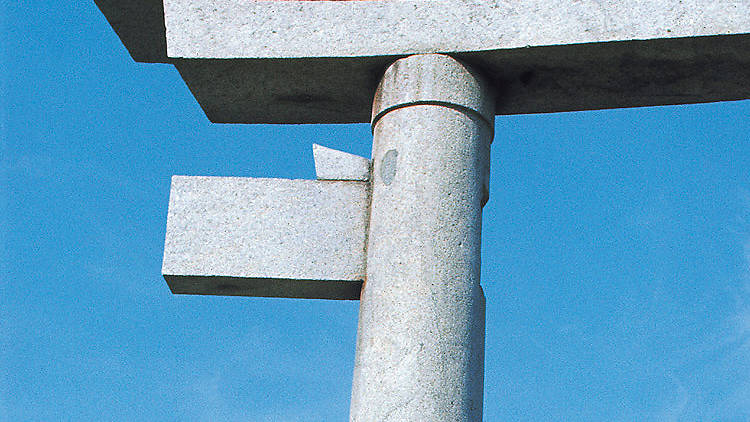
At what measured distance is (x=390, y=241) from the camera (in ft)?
22.2

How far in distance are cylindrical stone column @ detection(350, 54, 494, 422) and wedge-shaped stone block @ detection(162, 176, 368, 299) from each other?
0.23 meters

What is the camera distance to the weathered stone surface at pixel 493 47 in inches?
272

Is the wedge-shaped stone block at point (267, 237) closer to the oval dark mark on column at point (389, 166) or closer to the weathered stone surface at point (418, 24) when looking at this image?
the oval dark mark on column at point (389, 166)

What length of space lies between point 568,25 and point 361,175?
170 centimetres

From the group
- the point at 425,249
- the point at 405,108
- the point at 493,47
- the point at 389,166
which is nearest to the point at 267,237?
the point at 389,166

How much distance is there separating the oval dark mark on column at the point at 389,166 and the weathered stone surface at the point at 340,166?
29cm

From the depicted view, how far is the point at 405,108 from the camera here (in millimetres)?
7094

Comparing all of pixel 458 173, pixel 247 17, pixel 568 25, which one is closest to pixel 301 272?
pixel 458 173

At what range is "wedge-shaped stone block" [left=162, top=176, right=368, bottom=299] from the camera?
23.2ft

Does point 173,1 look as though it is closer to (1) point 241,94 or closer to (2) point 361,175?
(1) point 241,94

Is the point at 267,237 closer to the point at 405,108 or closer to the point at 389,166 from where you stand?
the point at 389,166

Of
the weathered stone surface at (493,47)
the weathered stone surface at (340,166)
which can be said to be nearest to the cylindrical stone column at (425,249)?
the weathered stone surface at (340,166)

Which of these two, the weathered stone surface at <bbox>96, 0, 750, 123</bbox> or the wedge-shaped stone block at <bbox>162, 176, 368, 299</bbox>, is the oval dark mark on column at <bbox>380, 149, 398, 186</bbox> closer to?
the wedge-shaped stone block at <bbox>162, 176, 368, 299</bbox>

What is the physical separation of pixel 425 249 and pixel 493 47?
1470mm
